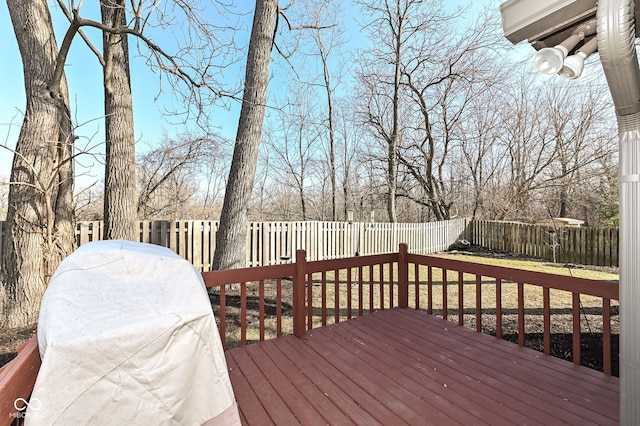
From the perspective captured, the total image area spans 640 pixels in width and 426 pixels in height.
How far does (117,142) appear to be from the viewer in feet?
14.5

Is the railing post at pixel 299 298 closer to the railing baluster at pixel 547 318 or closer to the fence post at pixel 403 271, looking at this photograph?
the fence post at pixel 403 271

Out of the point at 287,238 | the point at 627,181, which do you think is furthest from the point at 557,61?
the point at 287,238

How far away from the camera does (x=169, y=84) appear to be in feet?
15.3

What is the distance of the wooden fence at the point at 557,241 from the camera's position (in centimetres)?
812

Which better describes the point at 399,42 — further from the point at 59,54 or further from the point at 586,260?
the point at 59,54

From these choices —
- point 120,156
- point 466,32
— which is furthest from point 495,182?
point 120,156

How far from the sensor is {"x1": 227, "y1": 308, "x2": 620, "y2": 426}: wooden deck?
1.77 meters

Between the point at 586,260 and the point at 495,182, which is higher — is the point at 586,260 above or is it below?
below

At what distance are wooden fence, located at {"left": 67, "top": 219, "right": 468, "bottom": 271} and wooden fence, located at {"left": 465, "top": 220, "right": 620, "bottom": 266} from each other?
1.86 meters

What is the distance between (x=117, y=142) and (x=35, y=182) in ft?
3.88

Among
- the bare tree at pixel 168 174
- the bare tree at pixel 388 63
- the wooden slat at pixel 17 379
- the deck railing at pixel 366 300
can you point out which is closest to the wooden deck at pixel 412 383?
the deck railing at pixel 366 300

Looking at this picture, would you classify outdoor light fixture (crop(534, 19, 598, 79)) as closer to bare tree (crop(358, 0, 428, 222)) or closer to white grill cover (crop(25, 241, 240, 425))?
white grill cover (crop(25, 241, 240, 425))

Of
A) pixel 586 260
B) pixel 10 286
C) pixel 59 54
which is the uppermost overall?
pixel 59 54

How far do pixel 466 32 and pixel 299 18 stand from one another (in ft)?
21.0
